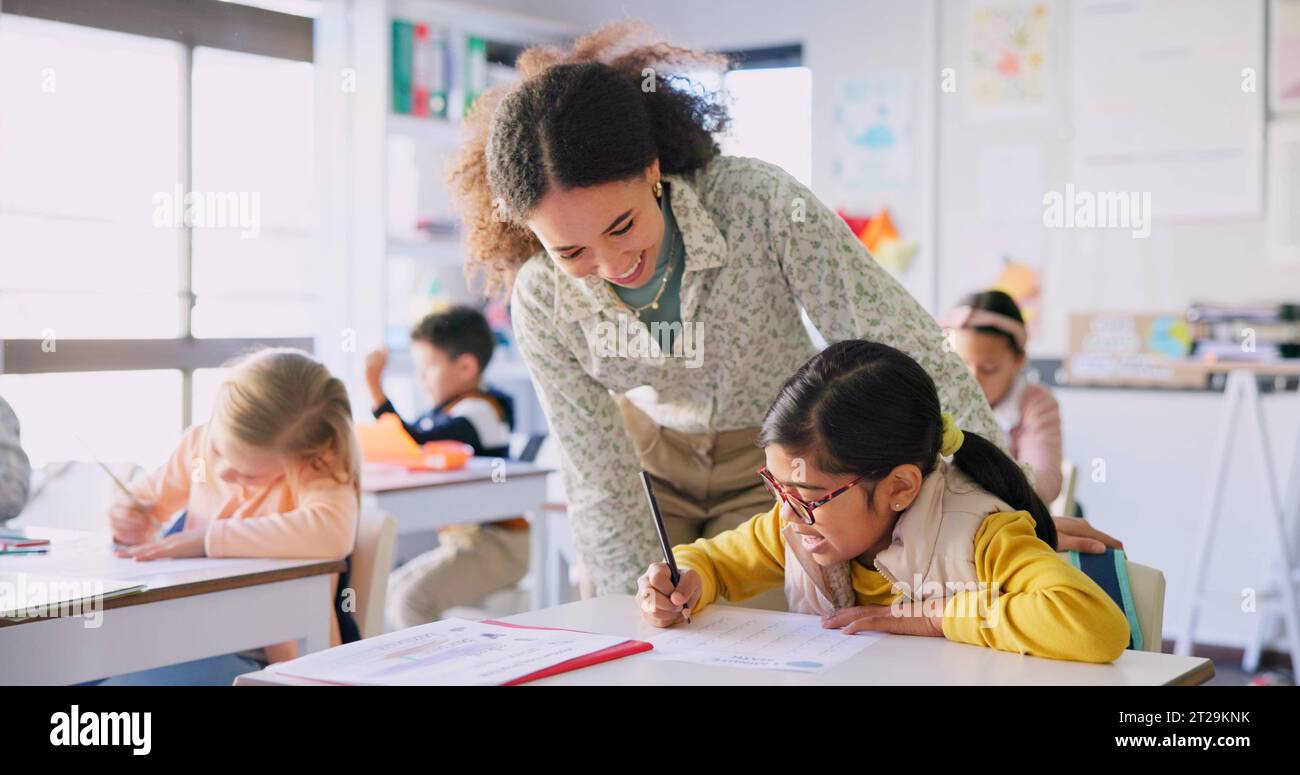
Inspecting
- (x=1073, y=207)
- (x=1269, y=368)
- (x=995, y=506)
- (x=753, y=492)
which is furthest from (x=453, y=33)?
(x=995, y=506)

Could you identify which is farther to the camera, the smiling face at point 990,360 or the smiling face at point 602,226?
the smiling face at point 990,360

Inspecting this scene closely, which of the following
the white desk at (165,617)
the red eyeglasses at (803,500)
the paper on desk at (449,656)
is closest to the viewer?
the paper on desk at (449,656)

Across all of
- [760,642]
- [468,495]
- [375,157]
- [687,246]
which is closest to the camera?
[760,642]

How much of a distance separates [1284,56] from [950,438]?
10.5 feet

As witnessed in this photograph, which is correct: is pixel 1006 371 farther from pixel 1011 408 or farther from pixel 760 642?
pixel 760 642

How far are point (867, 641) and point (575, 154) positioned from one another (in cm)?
66

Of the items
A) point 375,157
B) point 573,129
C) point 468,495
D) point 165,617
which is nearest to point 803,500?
point 573,129

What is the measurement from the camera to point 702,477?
6.47 feet

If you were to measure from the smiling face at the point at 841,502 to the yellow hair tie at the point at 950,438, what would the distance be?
5 cm

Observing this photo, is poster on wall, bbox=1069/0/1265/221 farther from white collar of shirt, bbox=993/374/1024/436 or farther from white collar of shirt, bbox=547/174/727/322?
white collar of shirt, bbox=547/174/727/322

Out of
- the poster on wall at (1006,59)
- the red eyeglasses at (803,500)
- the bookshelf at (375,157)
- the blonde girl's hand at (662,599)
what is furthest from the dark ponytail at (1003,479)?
the bookshelf at (375,157)

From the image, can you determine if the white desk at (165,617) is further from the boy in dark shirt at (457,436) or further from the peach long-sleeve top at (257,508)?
the boy in dark shirt at (457,436)

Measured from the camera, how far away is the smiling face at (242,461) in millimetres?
2373

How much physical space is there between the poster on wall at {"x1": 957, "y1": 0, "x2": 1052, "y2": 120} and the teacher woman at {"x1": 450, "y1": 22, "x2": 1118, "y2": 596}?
2829 millimetres
